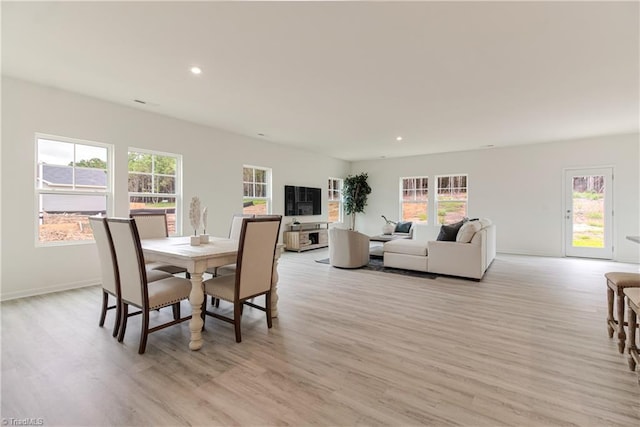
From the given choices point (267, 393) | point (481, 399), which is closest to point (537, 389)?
point (481, 399)

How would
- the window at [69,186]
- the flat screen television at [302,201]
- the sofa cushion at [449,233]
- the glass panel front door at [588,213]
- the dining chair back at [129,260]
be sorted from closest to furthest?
the dining chair back at [129,260], the window at [69,186], the sofa cushion at [449,233], the glass panel front door at [588,213], the flat screen television at [302,201]

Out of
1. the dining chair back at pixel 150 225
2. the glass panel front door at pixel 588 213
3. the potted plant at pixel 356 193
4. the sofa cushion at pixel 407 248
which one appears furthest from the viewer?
the potted plant at pixel 356 193

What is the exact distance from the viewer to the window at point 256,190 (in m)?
6.38

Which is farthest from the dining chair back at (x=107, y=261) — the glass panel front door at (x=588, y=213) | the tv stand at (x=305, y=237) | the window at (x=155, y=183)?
the glass panel front door at (x=588, y=213)

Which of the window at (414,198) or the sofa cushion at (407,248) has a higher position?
the window at (414,198)

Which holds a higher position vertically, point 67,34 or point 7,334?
point 67,34

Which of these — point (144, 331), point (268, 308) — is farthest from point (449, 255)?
point (144, 331)

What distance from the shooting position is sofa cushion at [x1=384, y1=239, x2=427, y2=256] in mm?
4922

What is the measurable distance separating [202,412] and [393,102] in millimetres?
3979

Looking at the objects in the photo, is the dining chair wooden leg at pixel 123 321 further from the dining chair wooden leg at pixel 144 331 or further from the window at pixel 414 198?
the window at pixel 414 198

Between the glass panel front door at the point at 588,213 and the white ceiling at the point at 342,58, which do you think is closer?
the white ceiling at the point at 342,58

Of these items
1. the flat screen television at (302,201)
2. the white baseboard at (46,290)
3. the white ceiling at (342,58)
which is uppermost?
the white ceiling at (342,58)

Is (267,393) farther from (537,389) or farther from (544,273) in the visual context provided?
(544,273)

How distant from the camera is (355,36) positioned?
251cm
